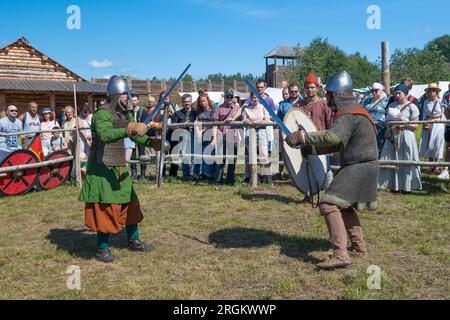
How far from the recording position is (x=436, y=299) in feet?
11.1

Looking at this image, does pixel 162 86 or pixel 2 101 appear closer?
pixel 2 101

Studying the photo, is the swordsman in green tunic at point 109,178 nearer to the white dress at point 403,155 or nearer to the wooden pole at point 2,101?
the white dress at point 403,155

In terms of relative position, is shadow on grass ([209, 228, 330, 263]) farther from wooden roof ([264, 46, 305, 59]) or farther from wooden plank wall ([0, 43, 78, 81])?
wooden roof ([264, 46, 305, 59])

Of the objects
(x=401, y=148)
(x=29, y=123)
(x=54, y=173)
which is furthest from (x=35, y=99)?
(x=401, y=148)

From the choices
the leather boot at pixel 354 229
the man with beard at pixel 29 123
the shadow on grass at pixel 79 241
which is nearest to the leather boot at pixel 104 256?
the shadow on grass at pixel 79 241

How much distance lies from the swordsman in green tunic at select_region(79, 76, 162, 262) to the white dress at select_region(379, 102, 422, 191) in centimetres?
444

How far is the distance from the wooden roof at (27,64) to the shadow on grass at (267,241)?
19770 millimetres

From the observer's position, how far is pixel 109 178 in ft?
14.5

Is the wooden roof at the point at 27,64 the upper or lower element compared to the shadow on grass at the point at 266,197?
upper

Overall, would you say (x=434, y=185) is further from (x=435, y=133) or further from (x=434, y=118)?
(x=434, y=118)

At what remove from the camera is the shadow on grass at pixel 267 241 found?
15.0ft

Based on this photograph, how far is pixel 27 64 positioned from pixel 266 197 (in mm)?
18809
